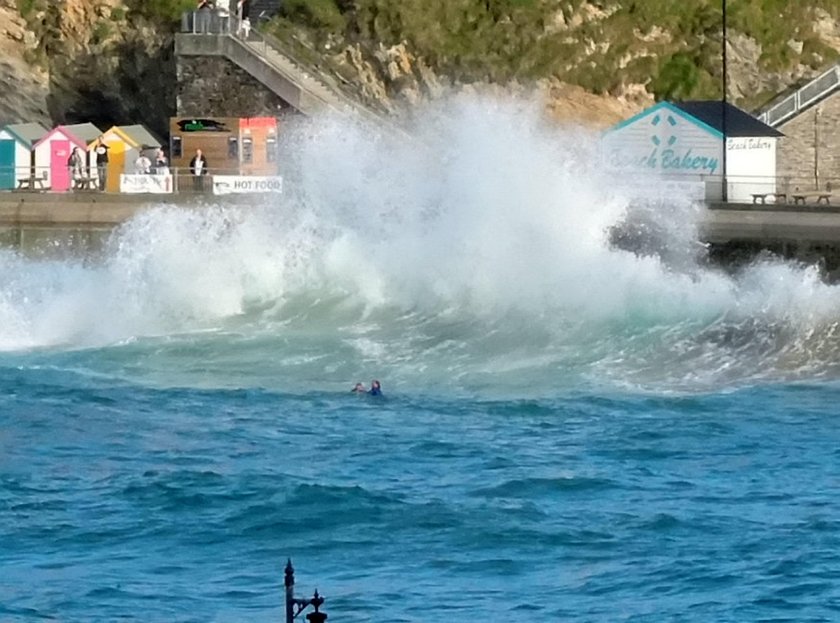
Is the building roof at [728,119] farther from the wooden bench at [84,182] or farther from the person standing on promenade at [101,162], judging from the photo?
the wooden bench at [84,182]

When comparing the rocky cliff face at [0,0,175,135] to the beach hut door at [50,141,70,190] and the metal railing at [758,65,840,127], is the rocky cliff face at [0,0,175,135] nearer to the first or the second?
the beach hut door at [50,141,70,190]

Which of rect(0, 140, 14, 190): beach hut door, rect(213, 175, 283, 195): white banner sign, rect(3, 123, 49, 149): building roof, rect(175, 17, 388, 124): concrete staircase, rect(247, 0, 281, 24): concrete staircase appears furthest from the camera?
rect(247, 0, 281, 24): concrete staircase

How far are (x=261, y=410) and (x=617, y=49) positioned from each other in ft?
97.0

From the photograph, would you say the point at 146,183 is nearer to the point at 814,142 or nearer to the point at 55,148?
the point at 55,148

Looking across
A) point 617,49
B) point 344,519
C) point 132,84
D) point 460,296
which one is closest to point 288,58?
point 132,84

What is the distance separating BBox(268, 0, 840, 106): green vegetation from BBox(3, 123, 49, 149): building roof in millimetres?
8090

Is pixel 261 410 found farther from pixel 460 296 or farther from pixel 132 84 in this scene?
pixel 132 84

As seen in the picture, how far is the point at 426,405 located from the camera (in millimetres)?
22234

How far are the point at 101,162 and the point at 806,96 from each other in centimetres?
1599

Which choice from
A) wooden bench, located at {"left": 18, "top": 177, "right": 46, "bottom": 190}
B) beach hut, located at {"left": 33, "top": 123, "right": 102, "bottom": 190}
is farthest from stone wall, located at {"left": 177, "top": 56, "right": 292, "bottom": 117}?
Result: wooden bench, located at {"left": 18, "top": 177, "right": 46, "bottom": 190}

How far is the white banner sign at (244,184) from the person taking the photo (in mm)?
37219

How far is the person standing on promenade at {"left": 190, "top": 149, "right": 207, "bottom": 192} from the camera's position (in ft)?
126

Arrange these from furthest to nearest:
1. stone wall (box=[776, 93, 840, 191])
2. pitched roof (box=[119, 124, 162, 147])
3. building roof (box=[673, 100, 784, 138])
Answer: stone wall (box=[776, 93, 840, 191]) → pitched roof (box=[119, 124, 162, 147]) → building roof (box=[673, 100, 784, 138])

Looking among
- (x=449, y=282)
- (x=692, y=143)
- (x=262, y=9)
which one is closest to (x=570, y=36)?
(x=262, y=9)
